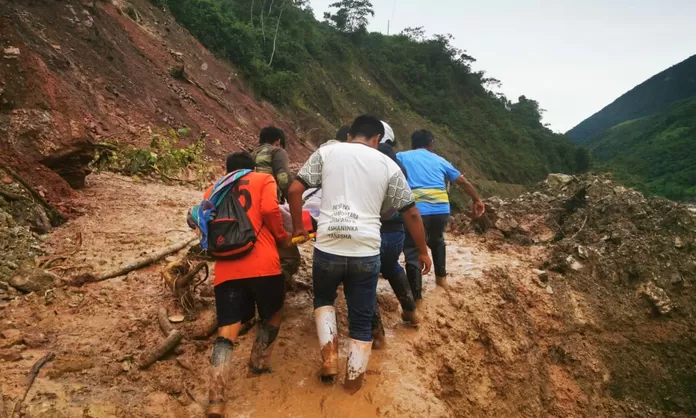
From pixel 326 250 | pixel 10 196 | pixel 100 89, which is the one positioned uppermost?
pixel 100 89

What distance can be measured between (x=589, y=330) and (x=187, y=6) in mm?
18133

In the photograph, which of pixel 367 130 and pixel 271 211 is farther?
pixel 367 130

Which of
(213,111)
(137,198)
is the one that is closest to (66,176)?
(137,198)

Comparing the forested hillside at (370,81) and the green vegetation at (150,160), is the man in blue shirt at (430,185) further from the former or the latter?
the forested hillside at (370,81)

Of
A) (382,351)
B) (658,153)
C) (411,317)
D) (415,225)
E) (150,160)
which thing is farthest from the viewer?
(658,153)

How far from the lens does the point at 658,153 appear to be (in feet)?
154

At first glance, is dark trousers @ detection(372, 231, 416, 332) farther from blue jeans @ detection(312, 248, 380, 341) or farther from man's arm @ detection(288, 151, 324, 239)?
man's arm @ detection(288, 151, 324, 239)

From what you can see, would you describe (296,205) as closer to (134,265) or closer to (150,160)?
(134,265)

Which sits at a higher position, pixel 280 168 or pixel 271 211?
pixel 280 168

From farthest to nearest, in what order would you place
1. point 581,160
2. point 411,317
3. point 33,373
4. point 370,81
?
1. point 581,160
2. point 370,81
3. point 411,317
4. point 33,373

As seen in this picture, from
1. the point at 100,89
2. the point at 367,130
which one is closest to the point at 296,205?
the point at 367,130

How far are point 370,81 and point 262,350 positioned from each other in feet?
110

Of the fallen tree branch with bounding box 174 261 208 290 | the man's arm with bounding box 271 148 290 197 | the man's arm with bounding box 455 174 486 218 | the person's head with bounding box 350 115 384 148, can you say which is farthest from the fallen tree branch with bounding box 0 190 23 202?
the man's arm with bounding box 455 174 486 218

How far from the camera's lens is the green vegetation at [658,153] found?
35812 millimetres
